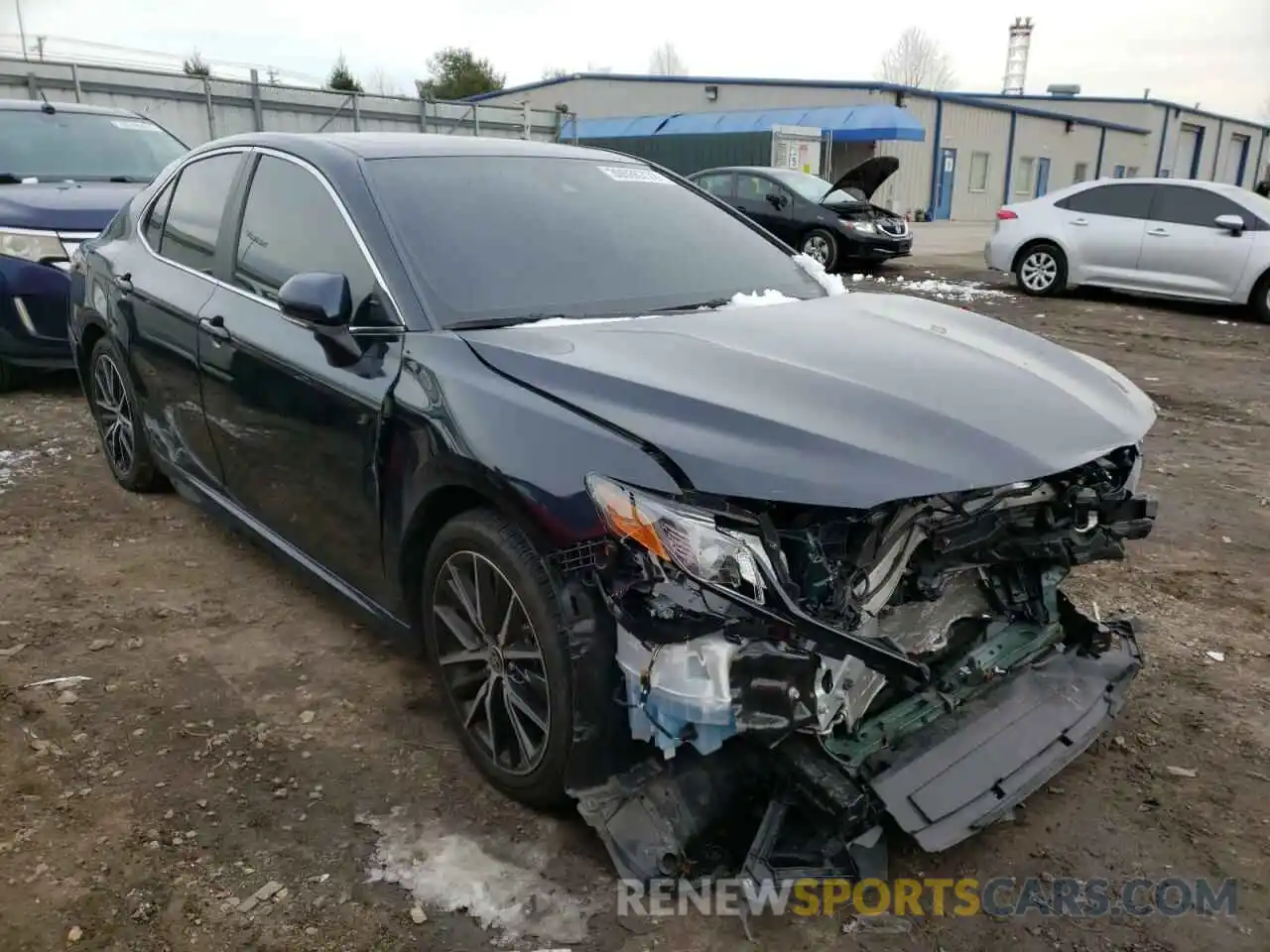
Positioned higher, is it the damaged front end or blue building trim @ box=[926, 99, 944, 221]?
blue building trim @ box=[926, 99, 944, 221]

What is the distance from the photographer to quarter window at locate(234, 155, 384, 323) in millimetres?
2869

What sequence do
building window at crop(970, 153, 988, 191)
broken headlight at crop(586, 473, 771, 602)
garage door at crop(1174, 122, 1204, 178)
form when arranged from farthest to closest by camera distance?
garage door at crop(1174, 122, 1204, 178) → building window at crop(970, 153, 988, 191) → broken headlight at crop(586, 473, 771, 602)

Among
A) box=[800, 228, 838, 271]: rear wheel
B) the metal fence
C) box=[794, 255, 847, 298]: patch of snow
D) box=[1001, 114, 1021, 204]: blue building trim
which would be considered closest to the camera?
box=[794, 255, 847, 298]: patch of snow

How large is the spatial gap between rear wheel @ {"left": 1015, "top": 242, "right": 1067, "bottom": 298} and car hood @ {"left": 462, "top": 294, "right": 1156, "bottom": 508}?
1038 cm

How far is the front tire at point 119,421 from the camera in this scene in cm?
446

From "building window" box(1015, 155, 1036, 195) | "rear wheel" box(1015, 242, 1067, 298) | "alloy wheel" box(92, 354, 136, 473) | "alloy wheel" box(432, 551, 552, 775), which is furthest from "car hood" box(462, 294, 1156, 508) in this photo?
"building window" box(1015, 155, 1036, 195)

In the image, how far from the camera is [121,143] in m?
7.25

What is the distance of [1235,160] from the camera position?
56188mm

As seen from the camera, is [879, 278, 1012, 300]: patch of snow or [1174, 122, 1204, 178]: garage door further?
[1174, 122, 1204, 178]: garage door

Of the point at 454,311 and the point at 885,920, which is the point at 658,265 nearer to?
the point at 454,311

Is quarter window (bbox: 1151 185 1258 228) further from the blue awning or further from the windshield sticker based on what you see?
the blue awning

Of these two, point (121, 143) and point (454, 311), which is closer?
point (454, 311)

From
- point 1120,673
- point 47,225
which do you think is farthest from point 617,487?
point 47,225

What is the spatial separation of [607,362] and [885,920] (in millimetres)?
1476
